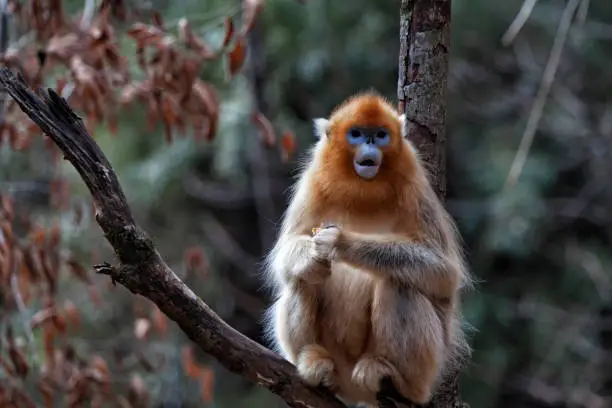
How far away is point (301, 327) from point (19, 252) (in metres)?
1.60

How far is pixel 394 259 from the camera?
321 centimetres

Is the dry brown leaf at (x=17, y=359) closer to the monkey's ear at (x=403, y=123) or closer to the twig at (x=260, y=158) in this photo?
the monkey's ear at (x=403, y=123)

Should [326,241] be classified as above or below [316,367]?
above

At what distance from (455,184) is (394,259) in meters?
4.87

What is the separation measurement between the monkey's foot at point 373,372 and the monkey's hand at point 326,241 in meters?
0.38

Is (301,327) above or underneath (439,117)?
underneath

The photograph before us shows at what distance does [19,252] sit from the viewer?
426 centimetres

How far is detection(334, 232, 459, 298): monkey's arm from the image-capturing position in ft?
10.5

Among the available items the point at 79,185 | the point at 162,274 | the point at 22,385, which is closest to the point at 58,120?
the point at 162,274

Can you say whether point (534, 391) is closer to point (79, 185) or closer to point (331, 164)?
point (79, 185)

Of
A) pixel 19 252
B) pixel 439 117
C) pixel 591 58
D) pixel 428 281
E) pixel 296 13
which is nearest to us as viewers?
pixel 428 281

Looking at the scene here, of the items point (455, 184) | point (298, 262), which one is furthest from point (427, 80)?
point (455, 184)

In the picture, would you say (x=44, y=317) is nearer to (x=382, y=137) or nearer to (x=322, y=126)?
(x=322, y=126)

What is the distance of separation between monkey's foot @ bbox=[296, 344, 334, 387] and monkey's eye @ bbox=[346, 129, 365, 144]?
74 cm
